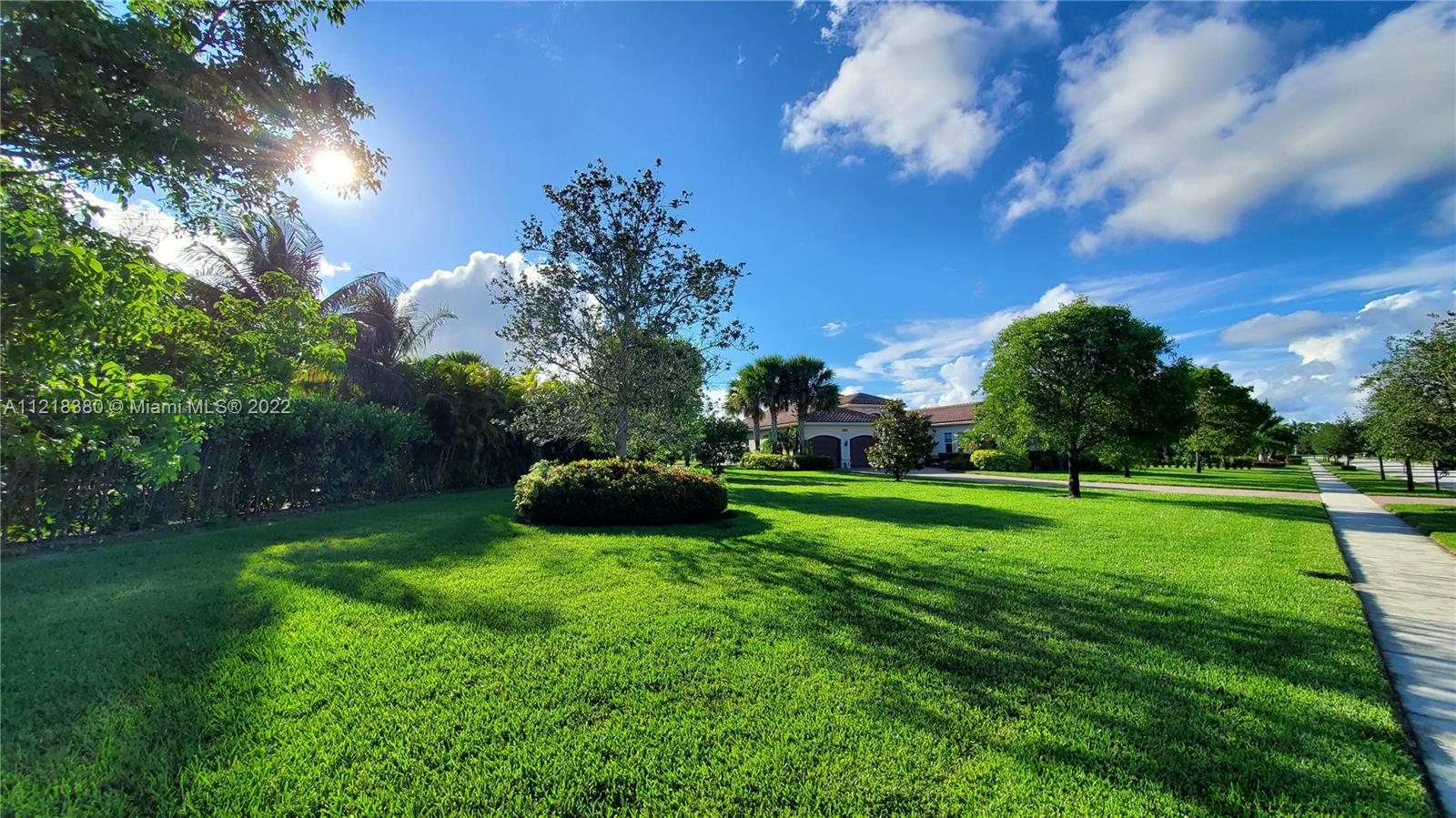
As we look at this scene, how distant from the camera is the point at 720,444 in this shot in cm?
2588

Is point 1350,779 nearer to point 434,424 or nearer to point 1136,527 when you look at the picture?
point 1136,527

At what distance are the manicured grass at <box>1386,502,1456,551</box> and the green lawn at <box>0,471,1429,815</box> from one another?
4.82m

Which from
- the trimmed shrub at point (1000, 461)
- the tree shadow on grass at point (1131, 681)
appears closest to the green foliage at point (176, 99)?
the tree shadow on grass at point (1131, 681)

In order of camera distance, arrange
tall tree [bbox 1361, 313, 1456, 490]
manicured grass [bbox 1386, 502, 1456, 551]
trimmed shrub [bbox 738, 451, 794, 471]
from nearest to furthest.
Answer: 1. manicured grass [bbox 1386, 502, 1456, 551]
2. tall tree [bbox 1361, 313, 1456, 490]
3. trimmed shrub [bbox 738, 451, 794, 471]

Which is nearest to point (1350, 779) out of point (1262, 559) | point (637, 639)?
point (637, 639)

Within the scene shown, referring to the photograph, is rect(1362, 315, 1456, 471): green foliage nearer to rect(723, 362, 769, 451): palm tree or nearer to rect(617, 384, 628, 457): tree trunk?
rect(617, 384, 628, 457): tree trunk

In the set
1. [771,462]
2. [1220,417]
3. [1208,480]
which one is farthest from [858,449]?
[1220,417]

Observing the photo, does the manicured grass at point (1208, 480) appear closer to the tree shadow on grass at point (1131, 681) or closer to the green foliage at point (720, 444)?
the green foliage at point (720, 444)

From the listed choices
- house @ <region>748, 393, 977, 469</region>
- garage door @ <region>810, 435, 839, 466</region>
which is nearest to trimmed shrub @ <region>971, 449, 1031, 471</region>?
house @ <region>748, 393, 977, 469</region>

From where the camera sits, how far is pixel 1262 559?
681 centimetres

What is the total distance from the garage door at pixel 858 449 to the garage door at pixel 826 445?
96 cm

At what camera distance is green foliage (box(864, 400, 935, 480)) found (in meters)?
21.7

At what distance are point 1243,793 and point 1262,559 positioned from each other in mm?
6564

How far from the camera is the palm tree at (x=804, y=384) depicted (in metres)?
31.4
